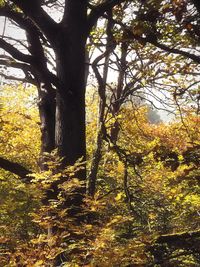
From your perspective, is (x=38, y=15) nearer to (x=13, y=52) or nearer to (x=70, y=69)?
(x=13, y=52)

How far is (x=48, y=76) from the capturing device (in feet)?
14.1

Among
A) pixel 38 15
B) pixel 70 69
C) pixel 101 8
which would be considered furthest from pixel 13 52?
pixel 101 8

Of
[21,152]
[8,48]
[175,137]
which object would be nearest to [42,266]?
[8,48]

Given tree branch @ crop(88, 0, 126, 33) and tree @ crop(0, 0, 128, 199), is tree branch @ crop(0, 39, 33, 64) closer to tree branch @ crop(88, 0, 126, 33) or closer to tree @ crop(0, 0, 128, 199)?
tree @ crop(0, 0, 128, 199)

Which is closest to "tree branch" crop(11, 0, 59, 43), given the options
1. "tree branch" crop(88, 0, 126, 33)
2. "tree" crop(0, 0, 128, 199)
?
"tree" crop(0, 0, 128, 199)

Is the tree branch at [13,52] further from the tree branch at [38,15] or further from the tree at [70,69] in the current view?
the tree branch at [38,15]

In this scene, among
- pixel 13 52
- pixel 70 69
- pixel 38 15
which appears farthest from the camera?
pixel 70 69

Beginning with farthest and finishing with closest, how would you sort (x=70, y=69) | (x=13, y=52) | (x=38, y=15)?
(x=70, y=69) < (x=38, y=15) < (x=13, y=52)

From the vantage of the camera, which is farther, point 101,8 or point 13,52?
point 101,8

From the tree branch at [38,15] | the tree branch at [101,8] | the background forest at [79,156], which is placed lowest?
the background forest at [79,156]

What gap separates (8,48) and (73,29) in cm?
104

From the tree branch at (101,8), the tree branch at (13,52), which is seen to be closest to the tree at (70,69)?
the tree branch at (101,8)

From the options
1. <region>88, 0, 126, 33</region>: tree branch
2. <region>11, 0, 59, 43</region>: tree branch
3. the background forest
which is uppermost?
<region>88, 0, 126, 33</region>: tree branch

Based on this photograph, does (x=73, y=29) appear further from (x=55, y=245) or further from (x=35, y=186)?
(x=55, y=245)
